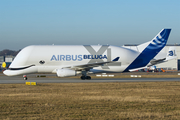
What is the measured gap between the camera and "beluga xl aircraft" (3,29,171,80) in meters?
38.2

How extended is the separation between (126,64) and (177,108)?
2662 centimetres

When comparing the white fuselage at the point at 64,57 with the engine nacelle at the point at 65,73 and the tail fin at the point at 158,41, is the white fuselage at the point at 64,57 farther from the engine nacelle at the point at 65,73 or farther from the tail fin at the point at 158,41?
the engine nacelle at the point at 65,73

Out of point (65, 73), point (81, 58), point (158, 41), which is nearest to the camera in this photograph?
point (65, 73)

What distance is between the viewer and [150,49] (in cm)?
4238

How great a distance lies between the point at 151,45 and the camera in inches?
1676

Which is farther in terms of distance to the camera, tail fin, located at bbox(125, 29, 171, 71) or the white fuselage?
tail fin, located at bbox(125, 29, 171, 71)

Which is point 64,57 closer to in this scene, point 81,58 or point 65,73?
point 81,58

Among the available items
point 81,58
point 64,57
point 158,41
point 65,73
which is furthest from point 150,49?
point 65,73

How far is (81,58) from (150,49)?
11.4 metres

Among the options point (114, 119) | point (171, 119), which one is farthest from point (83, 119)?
point (171, 119)

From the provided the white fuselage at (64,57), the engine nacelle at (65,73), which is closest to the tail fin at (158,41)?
the white fuselage at (64,57)

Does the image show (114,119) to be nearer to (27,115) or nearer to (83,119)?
(83,119)

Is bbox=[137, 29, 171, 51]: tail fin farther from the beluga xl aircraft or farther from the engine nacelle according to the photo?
the engine nacelle

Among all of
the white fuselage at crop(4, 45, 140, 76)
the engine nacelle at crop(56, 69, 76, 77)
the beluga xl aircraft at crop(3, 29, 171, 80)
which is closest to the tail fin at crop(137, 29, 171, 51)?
the beluga xl aircraft at crop(3, 29, 171, 80)
